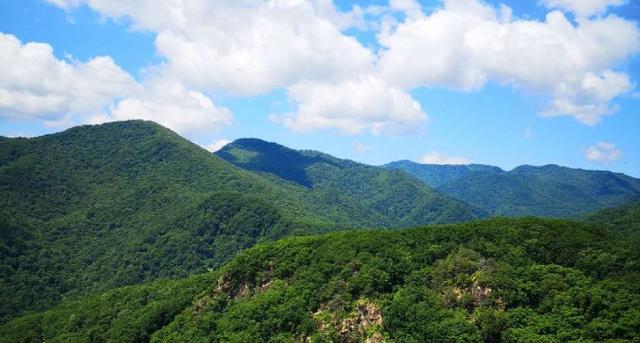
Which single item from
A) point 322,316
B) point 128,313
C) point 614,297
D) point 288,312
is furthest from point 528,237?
point 128,313

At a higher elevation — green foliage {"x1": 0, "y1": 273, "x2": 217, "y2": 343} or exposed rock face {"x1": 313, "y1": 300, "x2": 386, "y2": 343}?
exposed rock face {"x1": 313, "y1": 300, "x2": 386, "y2": 343}

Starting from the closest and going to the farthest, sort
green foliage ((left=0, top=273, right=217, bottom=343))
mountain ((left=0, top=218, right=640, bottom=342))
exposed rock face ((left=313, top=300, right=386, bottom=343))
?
mountain ((left=0, top=218, right=640, bottom=342)) < exposed rock face ((left=313, top=300, right=386, bottom=343)) < green foliage ((left=0, top=273, right=217, bottom=343))

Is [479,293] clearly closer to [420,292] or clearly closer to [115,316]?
[420,292]

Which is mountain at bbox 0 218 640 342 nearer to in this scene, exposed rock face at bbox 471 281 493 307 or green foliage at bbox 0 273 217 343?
exposed rock face at bbox 471 281 493 307

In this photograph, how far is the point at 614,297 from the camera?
6375cm

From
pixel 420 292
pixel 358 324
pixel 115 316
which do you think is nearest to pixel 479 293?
pixel 420 292

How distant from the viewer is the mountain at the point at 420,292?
217ft

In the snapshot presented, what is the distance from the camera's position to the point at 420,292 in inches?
3061

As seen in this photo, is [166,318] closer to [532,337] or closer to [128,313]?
[128,313]

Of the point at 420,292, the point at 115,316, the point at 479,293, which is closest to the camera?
the point at 479,293

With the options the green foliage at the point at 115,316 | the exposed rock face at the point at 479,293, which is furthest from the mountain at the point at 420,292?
the green foliage at the point at 115,316

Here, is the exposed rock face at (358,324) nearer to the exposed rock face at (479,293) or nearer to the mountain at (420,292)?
the mountain at (420,292)

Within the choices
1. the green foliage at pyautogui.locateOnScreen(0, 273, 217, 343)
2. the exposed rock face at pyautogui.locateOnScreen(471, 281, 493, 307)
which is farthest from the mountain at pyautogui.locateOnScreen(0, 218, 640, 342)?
the green foliage at pyautogui.locateOnScreen(0, 273, 217, 343)

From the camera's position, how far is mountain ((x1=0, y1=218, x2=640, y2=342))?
217 feet
